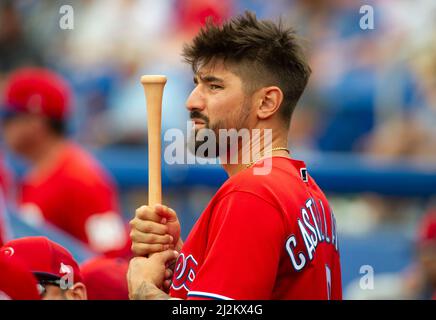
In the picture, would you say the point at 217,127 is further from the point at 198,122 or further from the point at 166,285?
the point at 166,285

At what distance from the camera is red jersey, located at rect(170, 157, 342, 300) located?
2838 millimetres

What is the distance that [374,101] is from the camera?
877 centimetres

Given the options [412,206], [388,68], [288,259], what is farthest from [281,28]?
[388,68]

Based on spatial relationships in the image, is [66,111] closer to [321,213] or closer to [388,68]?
[388,68]

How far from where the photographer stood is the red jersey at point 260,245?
9.31 ft

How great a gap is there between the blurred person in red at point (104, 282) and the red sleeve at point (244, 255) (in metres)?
1.06

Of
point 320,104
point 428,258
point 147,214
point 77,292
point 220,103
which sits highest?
point 220,103

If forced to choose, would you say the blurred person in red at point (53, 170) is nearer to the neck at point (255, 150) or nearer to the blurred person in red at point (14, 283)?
the neck at point (255, 150)

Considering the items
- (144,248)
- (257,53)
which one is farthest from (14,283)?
(257,53)

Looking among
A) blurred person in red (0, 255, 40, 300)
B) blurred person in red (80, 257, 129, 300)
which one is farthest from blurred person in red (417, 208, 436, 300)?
blurred person in red (0, 255, 40, 300)

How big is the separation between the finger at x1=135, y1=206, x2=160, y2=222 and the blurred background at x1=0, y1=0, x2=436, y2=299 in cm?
281

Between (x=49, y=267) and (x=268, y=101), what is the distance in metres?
1.00

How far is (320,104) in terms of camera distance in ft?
29.7
